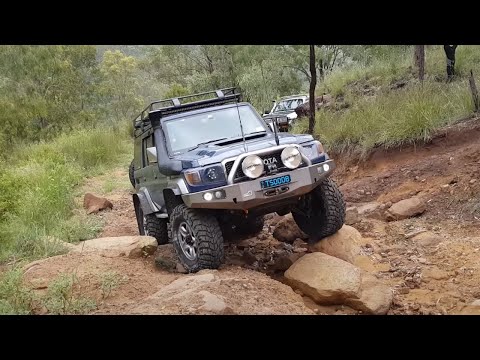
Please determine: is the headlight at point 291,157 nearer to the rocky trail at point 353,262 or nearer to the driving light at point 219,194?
the driving light at point 219,194

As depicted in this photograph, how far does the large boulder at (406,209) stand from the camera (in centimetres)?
723

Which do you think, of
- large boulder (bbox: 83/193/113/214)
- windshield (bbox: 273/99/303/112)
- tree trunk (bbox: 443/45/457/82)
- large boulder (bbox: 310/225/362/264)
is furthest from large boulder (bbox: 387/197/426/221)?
windshield (bbox: 273/99/303/112)

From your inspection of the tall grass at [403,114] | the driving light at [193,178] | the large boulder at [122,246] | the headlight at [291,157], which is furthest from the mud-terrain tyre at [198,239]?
the tall grass at [403,114]

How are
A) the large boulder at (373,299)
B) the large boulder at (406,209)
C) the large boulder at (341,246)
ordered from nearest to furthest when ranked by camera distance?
the large boulder at (373,299) → the large boulder at (341,246) → the large boulder at (406,209)

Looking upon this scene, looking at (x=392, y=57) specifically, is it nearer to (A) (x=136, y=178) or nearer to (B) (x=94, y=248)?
(A) (x=136, y=178)

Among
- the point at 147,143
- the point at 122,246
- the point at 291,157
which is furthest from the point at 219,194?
the point at 147,143

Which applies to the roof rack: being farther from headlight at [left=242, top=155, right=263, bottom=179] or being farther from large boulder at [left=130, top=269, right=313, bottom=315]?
large boulder at [left=130, top=269, right=313, bottom=315]

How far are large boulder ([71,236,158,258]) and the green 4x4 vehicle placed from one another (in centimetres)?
39

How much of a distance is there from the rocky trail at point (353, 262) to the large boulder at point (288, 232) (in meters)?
0.02

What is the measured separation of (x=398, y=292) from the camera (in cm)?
503

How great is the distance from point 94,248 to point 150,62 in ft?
118

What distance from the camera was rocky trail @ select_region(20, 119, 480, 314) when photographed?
14.5 ft

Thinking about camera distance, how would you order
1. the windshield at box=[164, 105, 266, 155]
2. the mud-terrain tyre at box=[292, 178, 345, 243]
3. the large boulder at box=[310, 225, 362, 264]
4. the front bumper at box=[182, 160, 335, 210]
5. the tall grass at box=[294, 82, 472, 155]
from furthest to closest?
the tall grass at box=[294, 82, 472, 155] < the windshield at box=[164, 105, 266, 155] < the large boulder at box=[310, 225, 362, 264] < the mud-terrain tyre at box=[292, 178, 345, 243] < the front bumper at box=[182, 160, 335, 210]

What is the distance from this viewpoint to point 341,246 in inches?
241
